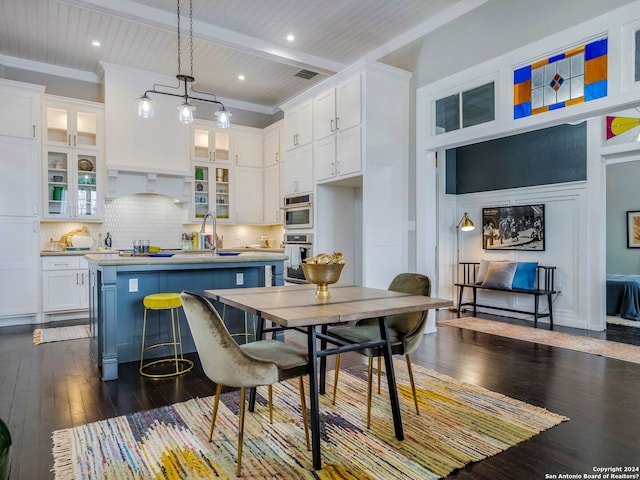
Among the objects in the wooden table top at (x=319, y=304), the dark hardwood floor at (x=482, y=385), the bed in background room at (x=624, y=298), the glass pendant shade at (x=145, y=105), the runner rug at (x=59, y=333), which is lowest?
the dark hardwood floor at (x=482, y=385)

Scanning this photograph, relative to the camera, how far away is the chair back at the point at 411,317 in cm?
251

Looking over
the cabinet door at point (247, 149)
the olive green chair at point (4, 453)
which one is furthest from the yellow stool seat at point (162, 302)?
the cabinet door at point (247, 149)

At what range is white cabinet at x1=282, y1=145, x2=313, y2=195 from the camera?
5555 millimetres

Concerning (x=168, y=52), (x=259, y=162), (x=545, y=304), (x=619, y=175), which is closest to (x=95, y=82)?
(x=168, y=52)

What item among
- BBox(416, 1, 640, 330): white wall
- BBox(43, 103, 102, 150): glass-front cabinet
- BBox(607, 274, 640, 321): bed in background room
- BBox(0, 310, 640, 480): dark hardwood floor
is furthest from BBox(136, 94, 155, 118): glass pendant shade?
BBox(607, 274, 640, 321): bed in background room

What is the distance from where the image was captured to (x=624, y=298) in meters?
5.66

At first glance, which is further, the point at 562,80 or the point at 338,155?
the point at 338,155

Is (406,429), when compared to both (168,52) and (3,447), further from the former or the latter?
(168,52)

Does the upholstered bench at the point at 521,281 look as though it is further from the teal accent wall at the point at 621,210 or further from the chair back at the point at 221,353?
the chair back at the point at 221,353

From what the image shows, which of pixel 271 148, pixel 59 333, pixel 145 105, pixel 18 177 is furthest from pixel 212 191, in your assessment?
pixel 145 105

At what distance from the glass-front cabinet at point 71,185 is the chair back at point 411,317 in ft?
16.2

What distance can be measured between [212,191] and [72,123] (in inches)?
85.8

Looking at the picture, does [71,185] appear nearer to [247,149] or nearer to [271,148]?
[247,149]

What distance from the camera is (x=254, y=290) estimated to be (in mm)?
2701
